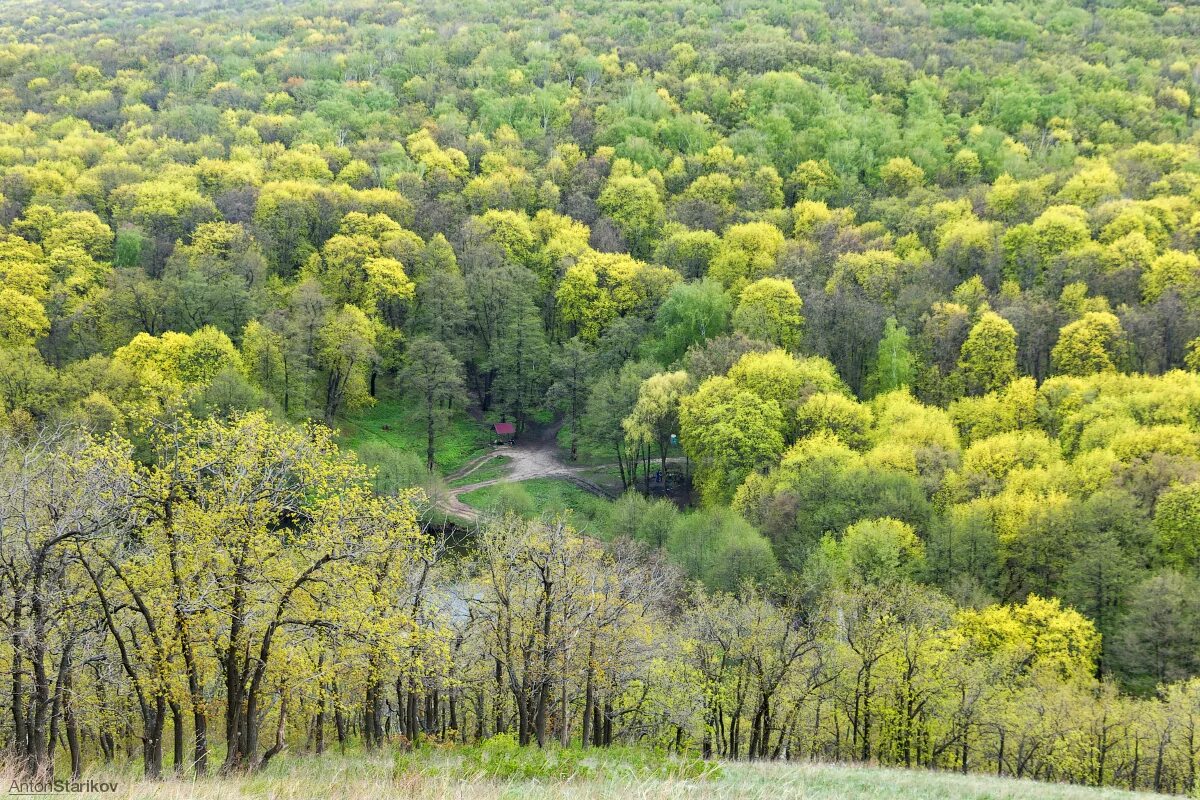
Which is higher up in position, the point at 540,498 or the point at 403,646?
the point at 403,646

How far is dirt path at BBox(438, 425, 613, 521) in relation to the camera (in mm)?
78125

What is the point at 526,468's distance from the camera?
84.9 metres

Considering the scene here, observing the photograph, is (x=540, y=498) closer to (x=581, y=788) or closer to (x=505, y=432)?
(x=505, y=432)

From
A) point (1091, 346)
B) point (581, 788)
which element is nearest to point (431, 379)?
point (1091, 346)

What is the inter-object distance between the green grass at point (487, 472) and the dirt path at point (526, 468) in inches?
7.7

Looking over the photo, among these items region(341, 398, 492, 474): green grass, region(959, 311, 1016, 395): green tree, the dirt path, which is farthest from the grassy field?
region(341, 398, 492, 474): green grass

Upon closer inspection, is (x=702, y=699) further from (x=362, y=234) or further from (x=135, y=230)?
(x=135, y=230)

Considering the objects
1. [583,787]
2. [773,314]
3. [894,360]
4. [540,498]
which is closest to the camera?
[583,787]

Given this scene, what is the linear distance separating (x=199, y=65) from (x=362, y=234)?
7790cm

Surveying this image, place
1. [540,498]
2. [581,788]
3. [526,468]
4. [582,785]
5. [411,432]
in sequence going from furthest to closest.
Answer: [411,432]
[526,468]
[540,498]
[582,785]
[581,788]

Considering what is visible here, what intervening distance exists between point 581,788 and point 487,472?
6784 cm

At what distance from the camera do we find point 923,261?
91250 millimetres

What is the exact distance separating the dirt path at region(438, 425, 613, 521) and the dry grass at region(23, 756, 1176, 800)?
52184mm

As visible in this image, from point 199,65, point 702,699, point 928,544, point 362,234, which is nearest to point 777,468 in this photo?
point 928,544
